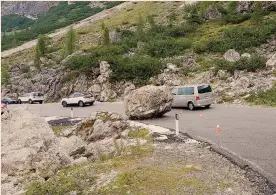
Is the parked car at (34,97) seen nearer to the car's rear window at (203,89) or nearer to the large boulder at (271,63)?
the car's rear window at (203,89)

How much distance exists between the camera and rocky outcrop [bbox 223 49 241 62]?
4921 centimetres

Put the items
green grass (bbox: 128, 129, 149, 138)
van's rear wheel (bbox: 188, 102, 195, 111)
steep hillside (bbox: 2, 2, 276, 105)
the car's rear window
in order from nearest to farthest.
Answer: green grass (bbox: 128, 129, 149, 138), the car's rear window, van's rear wheel (bbox: 188, 102, 195, 111), steep hillside (bbox: 2, 2, 276, 105)

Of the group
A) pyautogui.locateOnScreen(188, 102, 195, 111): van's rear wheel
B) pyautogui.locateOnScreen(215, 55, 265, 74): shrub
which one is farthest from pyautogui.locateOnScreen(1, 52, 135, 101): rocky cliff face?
pyautogui.locateOnScreen(188, 102, 195, 111): van's rear wheel

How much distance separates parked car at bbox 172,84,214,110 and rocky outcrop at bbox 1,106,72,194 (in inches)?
669

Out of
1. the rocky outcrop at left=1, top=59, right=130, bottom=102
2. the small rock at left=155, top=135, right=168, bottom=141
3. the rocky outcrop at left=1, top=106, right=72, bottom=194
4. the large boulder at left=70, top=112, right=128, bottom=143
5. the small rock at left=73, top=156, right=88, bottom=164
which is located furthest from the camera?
the rocky outcrop at left=1, top=59, right=130, bottom=102

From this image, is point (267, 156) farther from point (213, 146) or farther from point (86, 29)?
point (86, 29)

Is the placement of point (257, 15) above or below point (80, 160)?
above

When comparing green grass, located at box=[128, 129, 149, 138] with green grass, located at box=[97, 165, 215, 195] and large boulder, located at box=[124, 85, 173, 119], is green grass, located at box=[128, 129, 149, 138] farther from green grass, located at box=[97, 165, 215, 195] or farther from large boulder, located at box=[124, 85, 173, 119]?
green grass, located at box=[97, 165, 215, 195]

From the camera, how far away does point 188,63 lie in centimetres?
5247

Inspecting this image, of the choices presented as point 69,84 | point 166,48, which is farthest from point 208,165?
point 166,48

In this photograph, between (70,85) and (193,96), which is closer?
(193,96)

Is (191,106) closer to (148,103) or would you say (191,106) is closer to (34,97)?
(148,103)

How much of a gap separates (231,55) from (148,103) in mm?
27584

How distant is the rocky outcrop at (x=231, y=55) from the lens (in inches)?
1938
